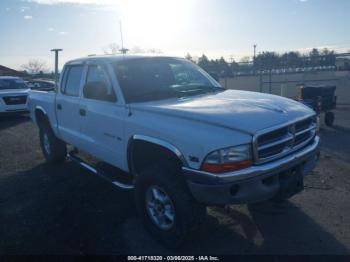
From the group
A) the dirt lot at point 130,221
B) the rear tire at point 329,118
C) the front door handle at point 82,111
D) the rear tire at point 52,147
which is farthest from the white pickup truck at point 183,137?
the rear tire at point 329,118

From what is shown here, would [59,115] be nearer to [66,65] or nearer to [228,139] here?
[66,65]

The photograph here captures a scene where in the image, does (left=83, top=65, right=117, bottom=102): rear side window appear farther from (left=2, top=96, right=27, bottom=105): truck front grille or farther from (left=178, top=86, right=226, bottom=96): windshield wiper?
(left=2, top=96, right=27, bottom=105): truck front grille

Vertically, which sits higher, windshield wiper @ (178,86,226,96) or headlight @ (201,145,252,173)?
windshield wiper @ (178,86,226,96)

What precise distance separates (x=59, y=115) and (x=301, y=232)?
13.8 feet

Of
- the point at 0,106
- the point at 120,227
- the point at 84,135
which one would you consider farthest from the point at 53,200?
the point at 0,106

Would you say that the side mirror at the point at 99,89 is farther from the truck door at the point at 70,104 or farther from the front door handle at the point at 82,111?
the truck door at the point at 70,104

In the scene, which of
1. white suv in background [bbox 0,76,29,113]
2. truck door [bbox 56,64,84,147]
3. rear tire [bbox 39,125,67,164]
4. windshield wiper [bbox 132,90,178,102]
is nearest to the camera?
windshield wiper [bbox 132,90,178,102]

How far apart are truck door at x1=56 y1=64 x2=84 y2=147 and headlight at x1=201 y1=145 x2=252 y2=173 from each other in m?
2.77

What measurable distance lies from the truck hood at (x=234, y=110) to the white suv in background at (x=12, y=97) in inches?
438

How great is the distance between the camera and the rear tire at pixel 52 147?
663 cm

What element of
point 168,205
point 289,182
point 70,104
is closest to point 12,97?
point 70,104

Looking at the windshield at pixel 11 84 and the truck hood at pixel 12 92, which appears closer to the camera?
the truck hood at pixel 12 92

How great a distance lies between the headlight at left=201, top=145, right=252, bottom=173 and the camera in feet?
9.60

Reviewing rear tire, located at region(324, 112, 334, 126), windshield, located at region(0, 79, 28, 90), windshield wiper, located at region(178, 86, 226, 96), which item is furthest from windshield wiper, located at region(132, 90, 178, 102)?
windshield, located at region(0, 79, 28, 90)
